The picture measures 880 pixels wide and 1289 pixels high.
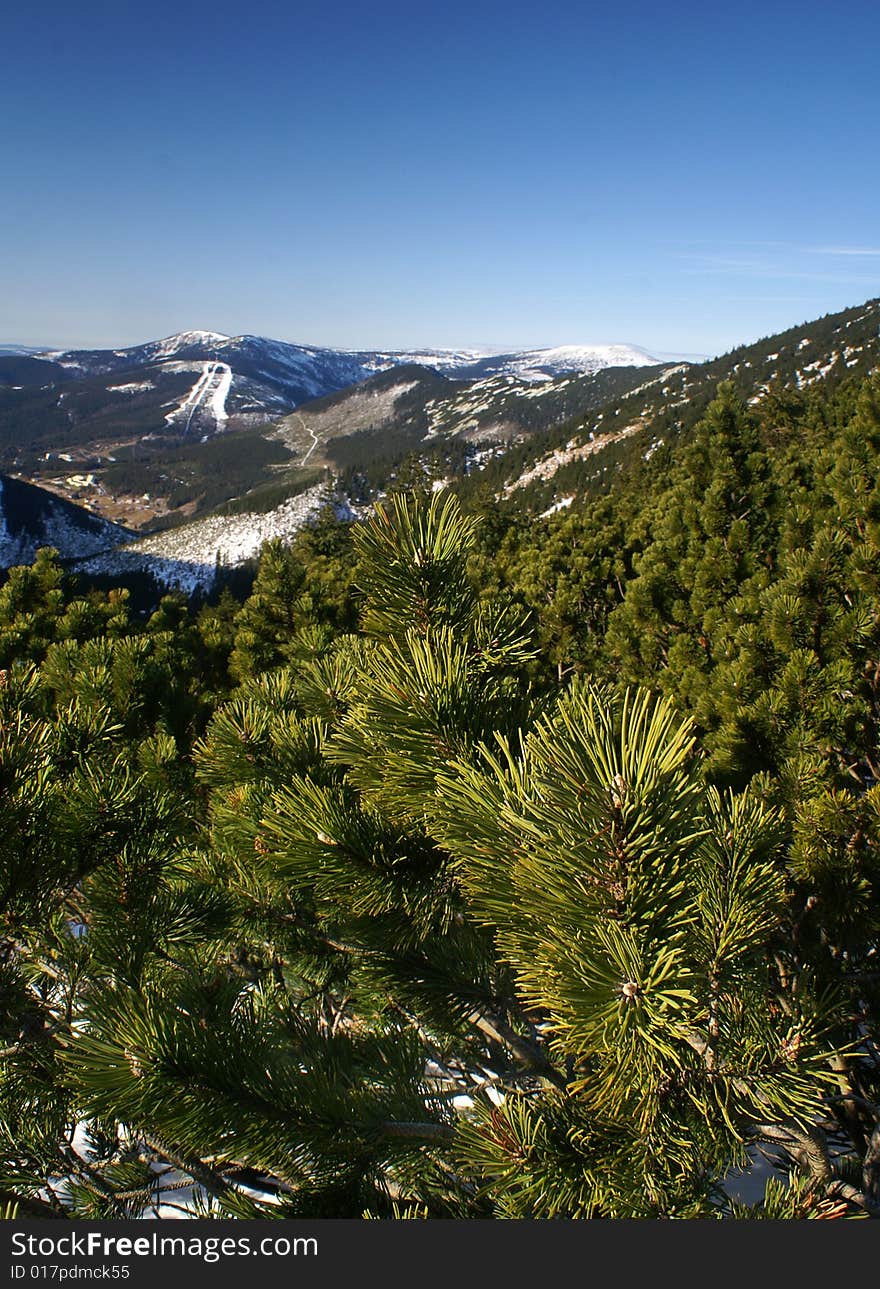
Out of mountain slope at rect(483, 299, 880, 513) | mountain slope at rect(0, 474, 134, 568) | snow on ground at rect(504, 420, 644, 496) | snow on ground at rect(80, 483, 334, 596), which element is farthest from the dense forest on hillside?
mountain slope at rect(0, 474, 134, 568)

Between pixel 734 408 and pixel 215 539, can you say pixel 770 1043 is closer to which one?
pixel 734 408

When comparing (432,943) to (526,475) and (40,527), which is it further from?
(40,527)

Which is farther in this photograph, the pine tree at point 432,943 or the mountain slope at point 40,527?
the mountain slope at point 40,527

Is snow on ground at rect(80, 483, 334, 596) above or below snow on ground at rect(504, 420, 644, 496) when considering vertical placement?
below

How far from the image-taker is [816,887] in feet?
9.68

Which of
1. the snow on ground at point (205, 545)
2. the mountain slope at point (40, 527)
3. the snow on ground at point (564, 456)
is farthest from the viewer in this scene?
the mountain slope at point (40, 527)

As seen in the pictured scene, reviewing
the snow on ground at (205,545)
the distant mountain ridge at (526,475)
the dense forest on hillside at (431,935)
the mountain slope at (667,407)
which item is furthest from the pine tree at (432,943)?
the snow on ground at (205,545)

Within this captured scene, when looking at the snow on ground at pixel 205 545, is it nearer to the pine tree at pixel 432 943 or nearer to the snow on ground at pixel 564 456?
the snow on ground at pixel 564 456

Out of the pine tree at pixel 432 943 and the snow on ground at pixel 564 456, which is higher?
the snow on ground at pixel 564 456

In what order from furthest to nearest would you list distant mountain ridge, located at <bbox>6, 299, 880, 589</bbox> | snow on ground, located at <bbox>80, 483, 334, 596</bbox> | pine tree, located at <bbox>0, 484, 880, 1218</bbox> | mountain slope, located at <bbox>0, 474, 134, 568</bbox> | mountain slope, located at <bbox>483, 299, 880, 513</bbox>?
mountain slope, located at <bbox>0, 474, 134, 568</bbox> < snow on ground, located at <bbox>80, 483, 334, 596</bbox> < distant mountain ridge, located at <bbox>6, 299, 880, 589</bbox> < mountain slope, located at <bbox>483, 299, 880, 513</bbox> < pine tree, located at <bbox>0, 484, 880, 1218</bbox>

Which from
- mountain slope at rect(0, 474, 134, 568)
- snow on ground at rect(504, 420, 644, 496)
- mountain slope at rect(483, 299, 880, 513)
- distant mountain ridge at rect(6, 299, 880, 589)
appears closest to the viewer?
mountain slope at rect(483, 299, 880, 513)

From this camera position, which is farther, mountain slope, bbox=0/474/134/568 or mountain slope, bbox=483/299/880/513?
mountain slope, bbox=0/474/134/568

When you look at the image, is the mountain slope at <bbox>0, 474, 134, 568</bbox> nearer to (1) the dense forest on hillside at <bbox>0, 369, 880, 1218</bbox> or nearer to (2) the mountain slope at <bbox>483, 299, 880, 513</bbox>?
(2) the mountain slope at <bbox>483, 299, 880, 513</bbox>

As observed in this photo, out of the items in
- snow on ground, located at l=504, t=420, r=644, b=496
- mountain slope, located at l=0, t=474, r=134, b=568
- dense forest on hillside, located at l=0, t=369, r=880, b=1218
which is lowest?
dense forest on hillside, located at l=0, t=369, r=880, b=1218
